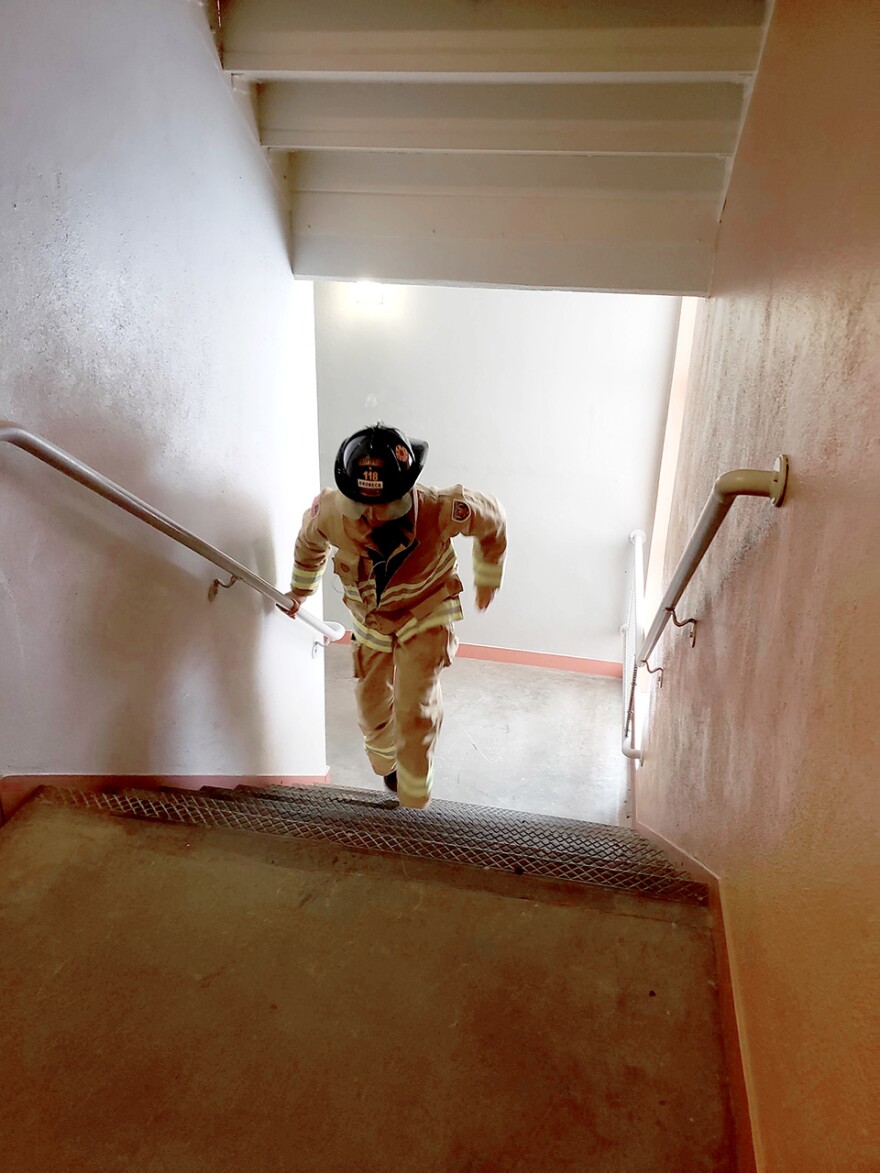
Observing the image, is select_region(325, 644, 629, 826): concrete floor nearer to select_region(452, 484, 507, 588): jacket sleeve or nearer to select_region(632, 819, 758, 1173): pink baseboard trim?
select_region(452, 484, 507, 588): jacket sleeve

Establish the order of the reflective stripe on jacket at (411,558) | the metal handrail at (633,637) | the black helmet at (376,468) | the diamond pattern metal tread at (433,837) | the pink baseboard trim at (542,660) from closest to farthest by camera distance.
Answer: the diamond pattern metal tread at (433,837)
the black helmet at (376,468)
the reflective stripe on jacket at (411,558)
the metal handrail at (633,637)
the pink baseboard trim at (542,660)

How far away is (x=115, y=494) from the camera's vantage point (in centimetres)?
177

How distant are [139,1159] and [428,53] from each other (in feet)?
8.40

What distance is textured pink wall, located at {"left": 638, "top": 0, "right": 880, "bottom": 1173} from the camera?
2.77 ft

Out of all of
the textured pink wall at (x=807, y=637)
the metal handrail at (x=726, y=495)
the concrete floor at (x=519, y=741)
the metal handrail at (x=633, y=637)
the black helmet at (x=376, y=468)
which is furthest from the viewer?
the concrete floor at (x=519, y=741)

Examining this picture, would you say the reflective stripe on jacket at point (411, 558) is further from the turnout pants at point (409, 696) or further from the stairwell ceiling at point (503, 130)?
the stairwell ceiling at point (503, 130)

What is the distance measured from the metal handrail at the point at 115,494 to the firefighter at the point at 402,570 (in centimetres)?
33

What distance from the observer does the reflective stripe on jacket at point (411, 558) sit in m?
2.56

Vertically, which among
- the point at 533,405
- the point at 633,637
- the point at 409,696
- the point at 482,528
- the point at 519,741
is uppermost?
the point at 533,405

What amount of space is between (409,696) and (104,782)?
1.12m

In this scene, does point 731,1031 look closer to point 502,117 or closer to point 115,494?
point 115,494

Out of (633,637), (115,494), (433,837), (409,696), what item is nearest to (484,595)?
(409,696)

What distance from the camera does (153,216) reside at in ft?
6.22

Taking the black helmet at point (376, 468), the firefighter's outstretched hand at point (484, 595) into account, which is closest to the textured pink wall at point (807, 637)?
the black helmet at point (376, 468)
